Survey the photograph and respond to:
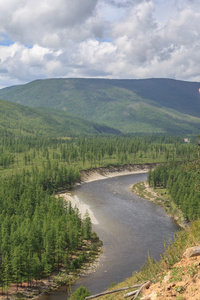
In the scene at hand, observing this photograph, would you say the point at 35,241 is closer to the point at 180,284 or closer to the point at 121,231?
the point at 121,231

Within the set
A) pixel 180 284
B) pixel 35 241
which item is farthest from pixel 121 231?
pixel 180 284

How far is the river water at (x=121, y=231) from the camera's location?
72.2 meters

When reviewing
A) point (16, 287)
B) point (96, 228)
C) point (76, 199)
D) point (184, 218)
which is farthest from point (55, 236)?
point (76, 199)

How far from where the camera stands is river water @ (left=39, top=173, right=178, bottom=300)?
72.2m

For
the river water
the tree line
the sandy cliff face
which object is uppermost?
the sandy cliff face

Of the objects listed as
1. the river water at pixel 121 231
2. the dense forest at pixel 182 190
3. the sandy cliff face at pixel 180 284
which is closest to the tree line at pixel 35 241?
the river water at pixel 121 231

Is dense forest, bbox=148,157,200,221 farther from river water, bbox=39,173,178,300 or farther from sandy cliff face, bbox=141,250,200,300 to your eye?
sandy cliff face, bbox=141,250,200,300

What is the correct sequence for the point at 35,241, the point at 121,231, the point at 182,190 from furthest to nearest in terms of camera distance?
the point at 182,190
the point at 121,231
the point at 35,241

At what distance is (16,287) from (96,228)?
44288 millimetres

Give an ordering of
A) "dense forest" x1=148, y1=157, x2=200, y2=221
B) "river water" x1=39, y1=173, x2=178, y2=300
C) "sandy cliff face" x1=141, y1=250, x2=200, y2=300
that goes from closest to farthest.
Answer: "sandy cliff face" x1=141, y1=250, x2=200, y2=300, "river water" x1=39, y1=173, x2=178, y2=300, "dense forest" x1=148, y1=157, x2=200, y2=221

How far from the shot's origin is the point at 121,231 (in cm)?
10412

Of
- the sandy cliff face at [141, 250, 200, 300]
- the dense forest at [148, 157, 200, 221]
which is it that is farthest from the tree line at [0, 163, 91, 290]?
the sandy cliff face at [141, 250, 200, 300]

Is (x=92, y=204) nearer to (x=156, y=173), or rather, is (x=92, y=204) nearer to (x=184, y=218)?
(x=184, y=218)

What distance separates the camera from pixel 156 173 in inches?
7131
